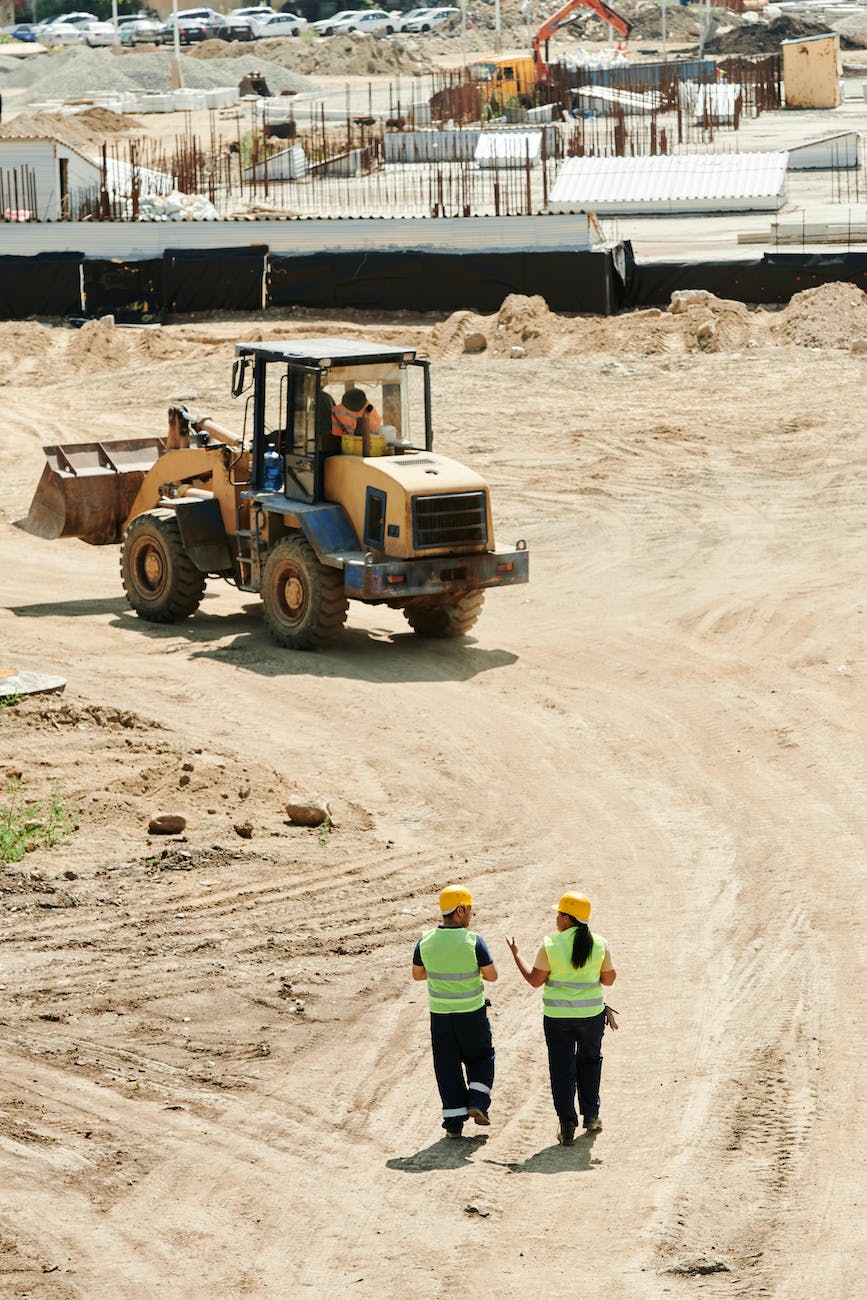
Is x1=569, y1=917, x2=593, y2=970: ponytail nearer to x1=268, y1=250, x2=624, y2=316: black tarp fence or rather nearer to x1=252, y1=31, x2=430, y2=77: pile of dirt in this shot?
x1=268, y1=250, x2=624, y2=316: black tarp fence

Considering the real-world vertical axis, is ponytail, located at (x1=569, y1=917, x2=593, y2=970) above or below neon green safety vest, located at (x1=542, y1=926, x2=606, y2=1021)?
above

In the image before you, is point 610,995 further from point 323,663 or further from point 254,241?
point 254,241

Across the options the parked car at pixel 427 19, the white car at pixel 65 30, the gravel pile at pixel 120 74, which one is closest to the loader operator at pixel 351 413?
the gravel pile at pixel 120 74

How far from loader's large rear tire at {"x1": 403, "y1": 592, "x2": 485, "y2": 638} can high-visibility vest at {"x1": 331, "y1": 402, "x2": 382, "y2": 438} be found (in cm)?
169

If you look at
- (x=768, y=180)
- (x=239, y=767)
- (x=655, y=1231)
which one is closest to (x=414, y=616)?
(x=239, y=767)

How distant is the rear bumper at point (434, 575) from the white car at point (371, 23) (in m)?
91.5

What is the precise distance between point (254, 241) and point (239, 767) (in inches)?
972

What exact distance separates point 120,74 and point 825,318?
5631 centimetres

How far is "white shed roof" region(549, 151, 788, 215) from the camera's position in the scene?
147ft

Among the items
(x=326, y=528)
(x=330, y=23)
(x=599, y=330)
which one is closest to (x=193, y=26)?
(x=330, y=23)

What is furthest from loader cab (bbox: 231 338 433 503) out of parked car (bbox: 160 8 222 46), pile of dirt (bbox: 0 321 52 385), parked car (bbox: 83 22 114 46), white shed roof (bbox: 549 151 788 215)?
parked car (bbox: 160 8 222 46)

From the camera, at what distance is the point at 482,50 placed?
3831 inches

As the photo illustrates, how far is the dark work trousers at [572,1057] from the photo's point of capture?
7.87 metres

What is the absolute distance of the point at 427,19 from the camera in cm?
10344
